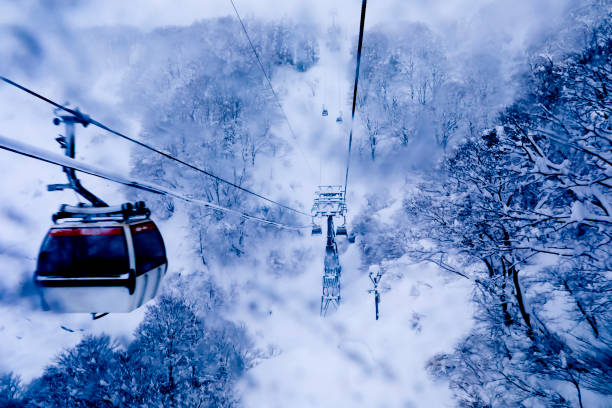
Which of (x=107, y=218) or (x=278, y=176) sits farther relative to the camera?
(x=278, y=176)

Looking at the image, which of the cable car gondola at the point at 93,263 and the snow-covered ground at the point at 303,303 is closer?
the cable car gondola at the point at 93,263

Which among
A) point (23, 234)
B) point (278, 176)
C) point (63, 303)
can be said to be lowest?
point (23, 234)

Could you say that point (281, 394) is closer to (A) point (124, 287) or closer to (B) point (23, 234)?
(A) point (124, 287)

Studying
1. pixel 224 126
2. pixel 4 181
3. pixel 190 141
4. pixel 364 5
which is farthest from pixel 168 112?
pixel 364 5

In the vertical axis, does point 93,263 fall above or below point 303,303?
above

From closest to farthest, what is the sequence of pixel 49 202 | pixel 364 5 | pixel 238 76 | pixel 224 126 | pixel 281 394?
pixel 364 5 < pixel 281 394 < pixel 224 126 < pixel 49 202 < pixel 238 76

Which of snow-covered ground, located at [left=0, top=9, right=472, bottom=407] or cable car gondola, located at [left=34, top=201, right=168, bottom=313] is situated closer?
cable car gondola, located at [left=34, top=201, right=168, bottom=313]

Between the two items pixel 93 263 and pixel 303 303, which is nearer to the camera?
pixel 93 263

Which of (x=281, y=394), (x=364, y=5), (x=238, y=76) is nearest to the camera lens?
(x=364, y=5)
